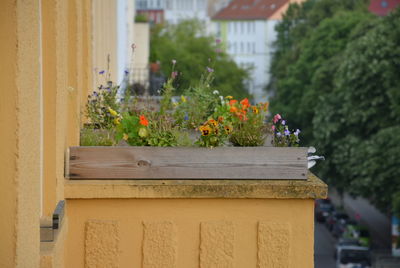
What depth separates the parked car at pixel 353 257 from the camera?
41.0m

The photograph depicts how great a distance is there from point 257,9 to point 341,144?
360ft

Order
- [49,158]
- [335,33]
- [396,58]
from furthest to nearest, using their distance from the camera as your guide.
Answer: [335,33]
[396,58]
[49,158]

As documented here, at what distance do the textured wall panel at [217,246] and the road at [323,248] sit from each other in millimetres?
33441

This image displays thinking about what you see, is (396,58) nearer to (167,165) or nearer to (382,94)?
(382,94)

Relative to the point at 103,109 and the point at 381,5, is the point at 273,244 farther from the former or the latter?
the point at 381,5

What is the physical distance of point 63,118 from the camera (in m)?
6.34

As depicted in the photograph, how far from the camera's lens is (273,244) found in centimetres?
675

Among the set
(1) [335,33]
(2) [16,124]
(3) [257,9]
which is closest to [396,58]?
(1) [335,33]

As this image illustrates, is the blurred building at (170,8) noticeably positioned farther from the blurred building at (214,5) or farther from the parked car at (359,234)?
the parked car at (359,234)

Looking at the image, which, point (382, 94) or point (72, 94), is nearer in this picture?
point (72, 94)

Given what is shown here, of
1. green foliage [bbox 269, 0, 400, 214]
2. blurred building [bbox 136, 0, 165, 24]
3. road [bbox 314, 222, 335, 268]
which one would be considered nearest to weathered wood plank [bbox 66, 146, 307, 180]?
green foliage [bbox 269, 0, 400, 214]

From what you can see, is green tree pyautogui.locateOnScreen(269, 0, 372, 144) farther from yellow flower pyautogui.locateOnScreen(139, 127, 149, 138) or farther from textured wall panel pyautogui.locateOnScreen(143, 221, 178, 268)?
textured wall panel pyautogui.locateOnScreen(143, 221, 178, 268)

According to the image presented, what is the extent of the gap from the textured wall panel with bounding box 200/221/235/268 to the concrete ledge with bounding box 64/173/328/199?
0.55 ft

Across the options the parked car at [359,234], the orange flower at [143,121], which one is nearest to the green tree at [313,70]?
the parked car at [359,234]
